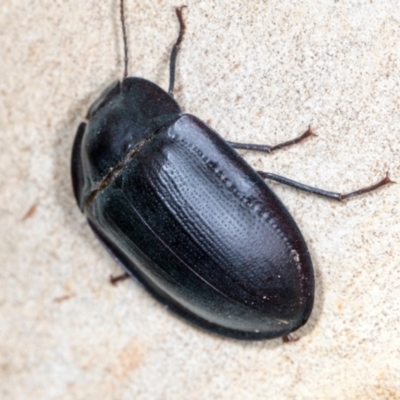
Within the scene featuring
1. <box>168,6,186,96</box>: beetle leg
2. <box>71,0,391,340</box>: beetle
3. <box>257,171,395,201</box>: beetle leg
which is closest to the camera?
<box>71,0,391,340</box>: beetle

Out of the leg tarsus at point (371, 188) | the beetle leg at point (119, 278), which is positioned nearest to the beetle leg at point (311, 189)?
the leg tarsus at point (371, 188)

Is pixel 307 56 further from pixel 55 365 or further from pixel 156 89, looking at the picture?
pixel 55 365

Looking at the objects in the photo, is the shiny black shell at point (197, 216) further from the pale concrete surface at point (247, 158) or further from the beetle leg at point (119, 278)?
the beetle leg at point (119, 278)

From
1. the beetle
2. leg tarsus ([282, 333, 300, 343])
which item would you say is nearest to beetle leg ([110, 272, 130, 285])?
the beetle

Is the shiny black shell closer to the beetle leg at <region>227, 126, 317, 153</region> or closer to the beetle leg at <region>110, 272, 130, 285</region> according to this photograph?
the beetle leg at <region>227, 126, 317, 153</region>

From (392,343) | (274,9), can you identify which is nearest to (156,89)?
(274,9)

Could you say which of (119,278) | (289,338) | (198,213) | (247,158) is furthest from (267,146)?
(119,278)

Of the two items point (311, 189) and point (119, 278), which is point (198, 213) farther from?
point (119, 278)

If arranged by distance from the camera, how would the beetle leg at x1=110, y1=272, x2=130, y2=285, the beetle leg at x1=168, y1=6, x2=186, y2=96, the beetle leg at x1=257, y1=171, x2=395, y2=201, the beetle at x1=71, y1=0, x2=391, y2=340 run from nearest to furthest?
1. the beetle at x1=71, y1=0, x2=391, y2=340
2. the beetle leg at x1=257, y1=171, x2=395, y2=201
3. the beetle leg at x1=168, y1=6, x2=186, y2=96
4. the beetle leg at x1=110, y1=272, x2=130, y2=285
